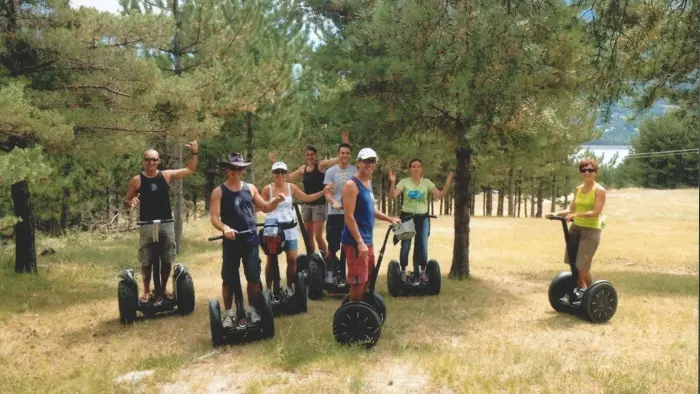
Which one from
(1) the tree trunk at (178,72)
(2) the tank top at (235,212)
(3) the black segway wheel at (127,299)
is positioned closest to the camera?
(2) the tank top at (235,212)

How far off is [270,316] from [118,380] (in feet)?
5.65

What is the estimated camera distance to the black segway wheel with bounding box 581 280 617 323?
21.9 ft

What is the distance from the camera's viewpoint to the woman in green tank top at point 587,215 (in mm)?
6546

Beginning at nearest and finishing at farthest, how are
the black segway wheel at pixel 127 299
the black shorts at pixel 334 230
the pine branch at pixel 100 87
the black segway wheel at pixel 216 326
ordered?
1. the black segway wheel at pixel 216 326
2. the black segway wheel at pixel 127 299
3. the black shorts at pixel 334 230
4. the pine branch at pixel 100 87

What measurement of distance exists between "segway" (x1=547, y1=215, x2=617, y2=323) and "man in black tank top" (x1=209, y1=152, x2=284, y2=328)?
146 inches

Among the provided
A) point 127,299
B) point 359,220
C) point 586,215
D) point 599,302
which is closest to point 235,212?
point 359,220

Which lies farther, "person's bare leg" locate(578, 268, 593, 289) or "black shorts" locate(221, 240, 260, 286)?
"person's bare leg" locate(578, 268, 593, 289)

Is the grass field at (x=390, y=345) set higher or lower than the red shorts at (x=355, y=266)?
lower

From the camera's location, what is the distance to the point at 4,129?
720 cm

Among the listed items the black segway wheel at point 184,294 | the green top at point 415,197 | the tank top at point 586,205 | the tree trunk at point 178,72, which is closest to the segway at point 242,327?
the black segway wheel at point 184,294

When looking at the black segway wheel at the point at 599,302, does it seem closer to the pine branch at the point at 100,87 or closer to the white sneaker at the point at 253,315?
the white sneaker at the point at 253,315

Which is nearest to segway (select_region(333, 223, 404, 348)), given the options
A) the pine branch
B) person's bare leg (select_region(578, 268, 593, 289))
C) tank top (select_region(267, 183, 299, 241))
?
tank top (select_region(267, 183, 299, 241))

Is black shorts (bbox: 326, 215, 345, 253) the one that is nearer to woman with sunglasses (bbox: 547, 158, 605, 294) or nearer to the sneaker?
the sneaker

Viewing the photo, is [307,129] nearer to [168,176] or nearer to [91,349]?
[168,176]
